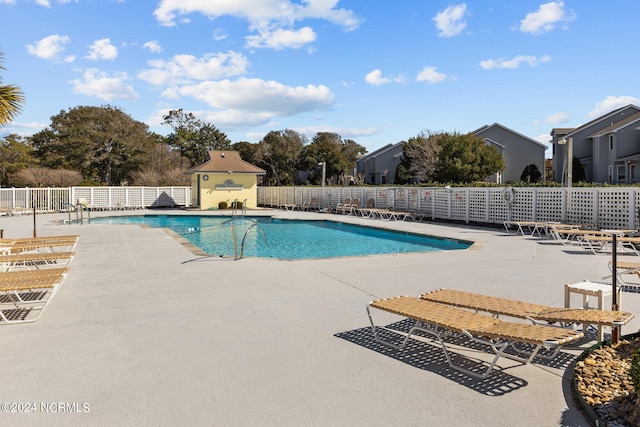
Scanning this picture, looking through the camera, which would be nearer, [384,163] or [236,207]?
Answer: [236,207]

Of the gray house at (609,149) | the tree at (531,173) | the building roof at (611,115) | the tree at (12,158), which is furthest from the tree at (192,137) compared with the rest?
the building roof at (611,115)

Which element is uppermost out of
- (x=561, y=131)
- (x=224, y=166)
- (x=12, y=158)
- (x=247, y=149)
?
(x=247, y=149)

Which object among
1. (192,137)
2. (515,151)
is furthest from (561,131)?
(192,137)

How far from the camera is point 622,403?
9.43 ft

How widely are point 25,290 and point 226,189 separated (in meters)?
23.6

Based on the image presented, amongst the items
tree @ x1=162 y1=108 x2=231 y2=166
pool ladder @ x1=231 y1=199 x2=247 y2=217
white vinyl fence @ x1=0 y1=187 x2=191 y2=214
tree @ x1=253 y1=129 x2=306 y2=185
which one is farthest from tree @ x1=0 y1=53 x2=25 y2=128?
tree @ x1=253 y1=129 x2=306 y2=185

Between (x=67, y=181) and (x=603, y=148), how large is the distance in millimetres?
35018

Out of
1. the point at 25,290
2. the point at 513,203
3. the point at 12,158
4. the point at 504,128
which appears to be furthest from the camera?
the point at 504,128

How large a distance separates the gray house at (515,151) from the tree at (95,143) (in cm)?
2806

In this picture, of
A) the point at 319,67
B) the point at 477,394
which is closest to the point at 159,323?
the point at 477,394

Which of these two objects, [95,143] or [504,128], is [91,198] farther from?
[504,128]

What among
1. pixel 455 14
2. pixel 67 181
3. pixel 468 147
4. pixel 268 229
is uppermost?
pixel 455 14

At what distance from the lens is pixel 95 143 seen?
3750cm

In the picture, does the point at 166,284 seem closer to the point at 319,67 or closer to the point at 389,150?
the point at 319,67
